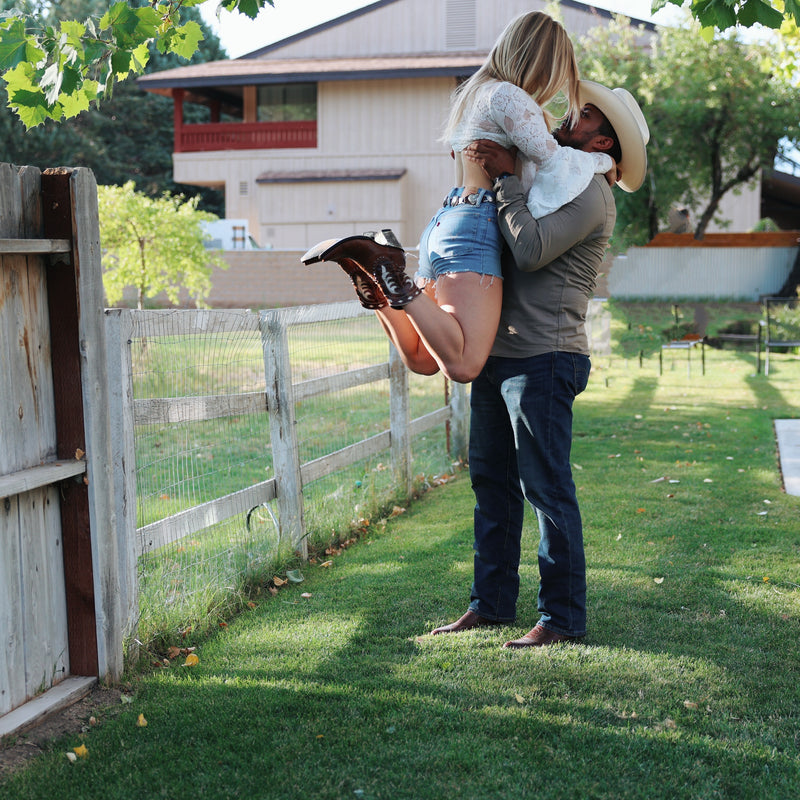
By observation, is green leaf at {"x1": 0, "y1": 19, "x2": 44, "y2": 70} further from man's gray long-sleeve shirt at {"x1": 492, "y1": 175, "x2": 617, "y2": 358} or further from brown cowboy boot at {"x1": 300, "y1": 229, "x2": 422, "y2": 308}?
man's gray long-sleeve shirt at {"x1": 492, "y1": 175, "x2": 617, "y2": 358}

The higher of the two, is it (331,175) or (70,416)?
(331,175)

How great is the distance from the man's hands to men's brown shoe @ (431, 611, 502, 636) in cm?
167

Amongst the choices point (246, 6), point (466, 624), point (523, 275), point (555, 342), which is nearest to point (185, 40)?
point (246, 6)

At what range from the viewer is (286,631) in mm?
3932

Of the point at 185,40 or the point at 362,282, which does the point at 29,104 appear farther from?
the point at 362,282

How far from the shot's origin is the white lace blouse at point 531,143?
3229 mm

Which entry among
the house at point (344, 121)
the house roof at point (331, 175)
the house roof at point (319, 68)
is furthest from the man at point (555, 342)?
the house roof at point (331, 175)

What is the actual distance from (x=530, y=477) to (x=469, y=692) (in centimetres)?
78

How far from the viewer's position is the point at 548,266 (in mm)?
3436

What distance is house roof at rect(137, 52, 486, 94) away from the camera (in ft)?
101

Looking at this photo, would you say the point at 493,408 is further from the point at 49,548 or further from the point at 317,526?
the point at 317,526

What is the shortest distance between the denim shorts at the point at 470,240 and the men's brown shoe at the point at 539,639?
51.5 inches

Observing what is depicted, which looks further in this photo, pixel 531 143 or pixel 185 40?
pixel 185 40

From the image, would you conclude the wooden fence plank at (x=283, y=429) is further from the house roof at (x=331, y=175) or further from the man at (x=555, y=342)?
the house roof at (x=331, y=175)
